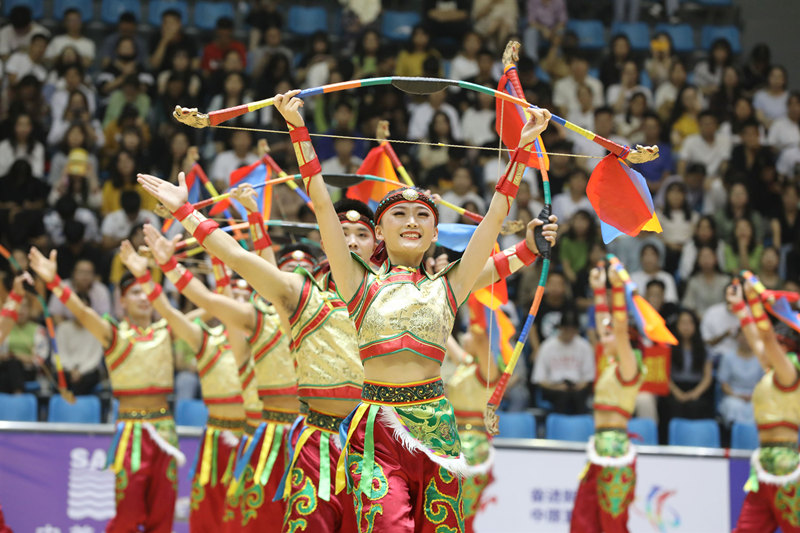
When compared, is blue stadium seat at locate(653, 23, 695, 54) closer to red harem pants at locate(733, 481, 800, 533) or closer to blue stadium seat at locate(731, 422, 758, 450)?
blue stadium seat at locate(731, 422, 758, 450)

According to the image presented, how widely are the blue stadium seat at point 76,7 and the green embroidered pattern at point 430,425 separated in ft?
35.5

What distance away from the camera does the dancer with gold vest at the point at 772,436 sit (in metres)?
7.63

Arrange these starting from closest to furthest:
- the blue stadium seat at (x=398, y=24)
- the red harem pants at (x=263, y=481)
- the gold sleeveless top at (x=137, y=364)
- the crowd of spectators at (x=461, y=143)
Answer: the red harem pants at (x=263, y=481) < the gold sleeveless top at (x=137, y=364) < the crowd of spectators at (x=461, y=143) < the blue stadium seat at (x=398, y=24)

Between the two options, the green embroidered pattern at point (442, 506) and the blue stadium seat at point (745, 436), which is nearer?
the green embroidered pattern at point (442, 506)

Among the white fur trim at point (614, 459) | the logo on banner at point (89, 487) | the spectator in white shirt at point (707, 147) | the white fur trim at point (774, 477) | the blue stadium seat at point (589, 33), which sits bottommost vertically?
the logo on banner at point (89, 487)

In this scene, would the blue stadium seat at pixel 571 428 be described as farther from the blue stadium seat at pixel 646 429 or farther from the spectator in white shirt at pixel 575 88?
the spectator in white shirt at pixel 575 88

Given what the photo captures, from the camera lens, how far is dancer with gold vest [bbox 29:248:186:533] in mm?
7293

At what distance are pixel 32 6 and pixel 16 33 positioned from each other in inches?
29.7

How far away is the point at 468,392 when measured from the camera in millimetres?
8500

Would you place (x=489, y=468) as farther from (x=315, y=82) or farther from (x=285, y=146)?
(x=315, y=82)

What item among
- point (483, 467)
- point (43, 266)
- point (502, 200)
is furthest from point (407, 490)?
point (483, 467)

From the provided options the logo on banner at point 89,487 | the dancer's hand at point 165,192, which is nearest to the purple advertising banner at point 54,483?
the logo on banner at point 89,487

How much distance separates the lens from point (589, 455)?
26.3ft

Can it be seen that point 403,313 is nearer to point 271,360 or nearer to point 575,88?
point 271,360
